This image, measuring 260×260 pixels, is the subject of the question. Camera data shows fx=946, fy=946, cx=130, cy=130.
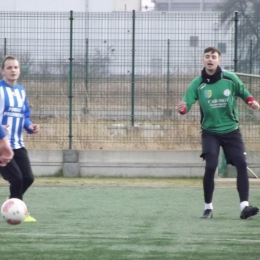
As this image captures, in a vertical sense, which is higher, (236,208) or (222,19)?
(222,19)

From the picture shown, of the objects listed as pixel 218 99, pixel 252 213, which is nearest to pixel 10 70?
pixel 218 99

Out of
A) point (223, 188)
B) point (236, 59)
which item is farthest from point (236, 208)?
point (236, 59)

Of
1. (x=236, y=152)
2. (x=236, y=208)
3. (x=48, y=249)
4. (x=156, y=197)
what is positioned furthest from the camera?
(x=156, y=197)

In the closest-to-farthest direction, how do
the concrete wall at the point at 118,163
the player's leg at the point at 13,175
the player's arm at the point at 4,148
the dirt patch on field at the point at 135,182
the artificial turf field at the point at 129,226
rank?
the player's arm at the point at 4,148 → the artificial turf field at the point at 129,226 → the player's leg at the point at 13,175 → the dirt patch on field at the point at 135,182 → the concrete wall at the point at 118,163

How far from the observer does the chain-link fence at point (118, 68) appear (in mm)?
16609

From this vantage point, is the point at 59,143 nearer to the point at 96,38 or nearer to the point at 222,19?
the point at 96,38

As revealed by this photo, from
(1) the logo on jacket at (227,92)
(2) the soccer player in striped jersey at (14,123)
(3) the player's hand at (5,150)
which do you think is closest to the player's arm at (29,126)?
(2) the soccer player in striped jersey at (14,123)

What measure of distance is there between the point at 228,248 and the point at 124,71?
8819 mm

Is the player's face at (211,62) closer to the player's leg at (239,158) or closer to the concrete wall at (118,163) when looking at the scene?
the player's leg at (239,158)

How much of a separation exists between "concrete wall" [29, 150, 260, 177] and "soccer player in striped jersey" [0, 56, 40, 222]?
5.95 meters

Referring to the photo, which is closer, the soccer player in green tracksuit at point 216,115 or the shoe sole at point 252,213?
the shoe sole at point 252,213

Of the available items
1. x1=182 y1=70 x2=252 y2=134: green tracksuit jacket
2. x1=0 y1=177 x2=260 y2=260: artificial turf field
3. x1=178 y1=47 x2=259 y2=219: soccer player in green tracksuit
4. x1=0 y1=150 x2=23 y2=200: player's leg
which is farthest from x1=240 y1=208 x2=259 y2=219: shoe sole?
x1=0 y1=150 x2=23 y2=200: player's leg

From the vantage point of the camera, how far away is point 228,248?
8.31m

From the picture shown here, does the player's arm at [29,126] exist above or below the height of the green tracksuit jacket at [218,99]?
below
